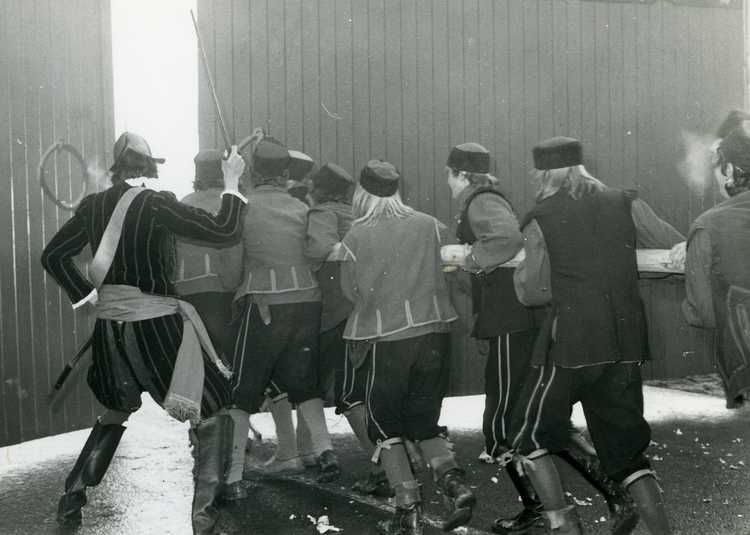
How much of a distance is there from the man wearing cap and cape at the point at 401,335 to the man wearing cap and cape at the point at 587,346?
57 cm

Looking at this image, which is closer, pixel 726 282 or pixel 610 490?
pixel 726 282

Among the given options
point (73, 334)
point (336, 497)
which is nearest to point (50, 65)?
point (73, 334)

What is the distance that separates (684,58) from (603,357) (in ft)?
17.8

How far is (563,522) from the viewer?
3344mm

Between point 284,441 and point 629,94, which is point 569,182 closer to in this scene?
point 284,441

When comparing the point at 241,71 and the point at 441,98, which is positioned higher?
the point at 241,71

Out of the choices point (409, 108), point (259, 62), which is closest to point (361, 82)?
point (409, 108)

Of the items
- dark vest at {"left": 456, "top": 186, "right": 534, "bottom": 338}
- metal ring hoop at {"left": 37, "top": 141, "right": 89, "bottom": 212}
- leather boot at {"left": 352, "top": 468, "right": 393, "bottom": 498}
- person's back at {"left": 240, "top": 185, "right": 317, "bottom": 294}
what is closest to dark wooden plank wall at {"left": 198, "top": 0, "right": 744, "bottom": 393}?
metal ring hoop at {"left": 37, "top": 141, "right": 89, "bottom": 212}

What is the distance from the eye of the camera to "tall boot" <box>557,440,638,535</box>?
12.1 feet

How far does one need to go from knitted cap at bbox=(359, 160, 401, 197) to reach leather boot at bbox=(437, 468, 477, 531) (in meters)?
1.35

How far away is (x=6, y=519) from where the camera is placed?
4.25 meters

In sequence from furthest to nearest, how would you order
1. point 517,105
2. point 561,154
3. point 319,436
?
point 517,105, point 319,436, point 561,154

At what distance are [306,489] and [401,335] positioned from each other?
4.33ft

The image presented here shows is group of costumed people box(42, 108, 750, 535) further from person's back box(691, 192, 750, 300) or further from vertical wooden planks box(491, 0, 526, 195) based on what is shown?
vertical wooden planks box(491, 0, 526, 195)
